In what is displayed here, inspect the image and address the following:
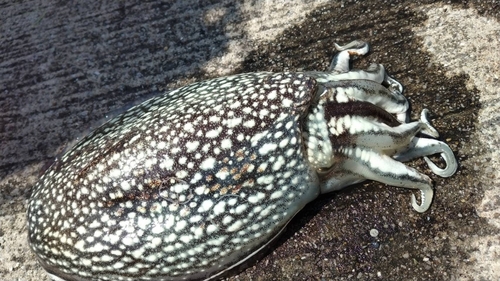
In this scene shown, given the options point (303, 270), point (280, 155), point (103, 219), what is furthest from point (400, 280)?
point (103, 219)

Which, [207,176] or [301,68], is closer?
[207,176]

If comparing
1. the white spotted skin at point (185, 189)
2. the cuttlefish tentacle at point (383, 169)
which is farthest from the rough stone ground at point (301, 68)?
the white spotted skin at point (185, 189)

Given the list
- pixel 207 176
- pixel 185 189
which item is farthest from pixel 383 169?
pixel 185 189

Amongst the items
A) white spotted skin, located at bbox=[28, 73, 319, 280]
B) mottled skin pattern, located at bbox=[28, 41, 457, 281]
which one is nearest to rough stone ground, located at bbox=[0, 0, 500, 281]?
mottled skin pattern, located at bbox=[28, 41, 457, 281]

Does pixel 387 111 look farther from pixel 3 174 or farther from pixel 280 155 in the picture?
pixel 3 174

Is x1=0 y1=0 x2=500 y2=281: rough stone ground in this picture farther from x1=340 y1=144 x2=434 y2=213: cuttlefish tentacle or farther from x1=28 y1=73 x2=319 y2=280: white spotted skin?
x1=28 y1=73 x2=319 y2=280: white spotted skin

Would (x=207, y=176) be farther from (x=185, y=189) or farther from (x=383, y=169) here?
(x=383, y=169)

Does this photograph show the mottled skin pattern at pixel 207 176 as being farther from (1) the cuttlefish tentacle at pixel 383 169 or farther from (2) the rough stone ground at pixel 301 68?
(2) the rough stone ground at pixel 301 68
